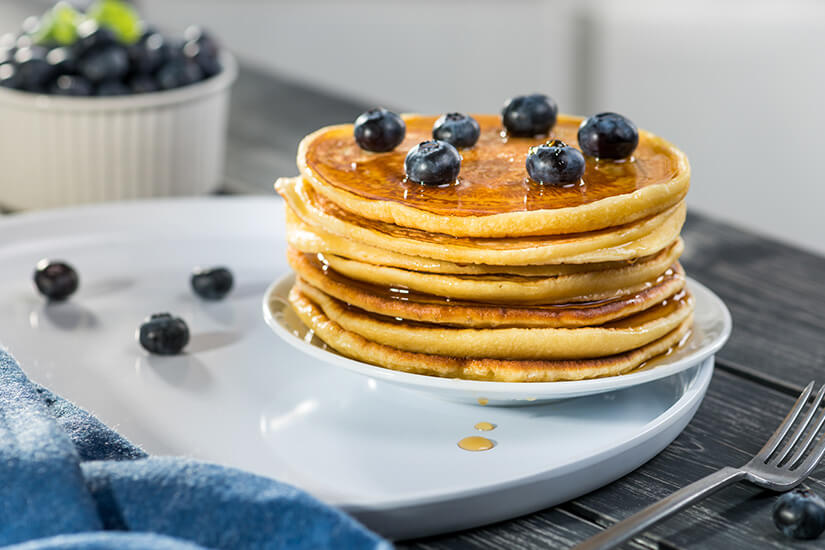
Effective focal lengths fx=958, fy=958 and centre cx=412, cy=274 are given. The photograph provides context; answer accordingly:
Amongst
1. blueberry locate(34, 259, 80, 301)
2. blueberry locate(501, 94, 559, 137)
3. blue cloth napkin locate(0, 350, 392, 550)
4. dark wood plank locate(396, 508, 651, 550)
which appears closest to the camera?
blue cloth napkin locate(0, 350, 392, 550)

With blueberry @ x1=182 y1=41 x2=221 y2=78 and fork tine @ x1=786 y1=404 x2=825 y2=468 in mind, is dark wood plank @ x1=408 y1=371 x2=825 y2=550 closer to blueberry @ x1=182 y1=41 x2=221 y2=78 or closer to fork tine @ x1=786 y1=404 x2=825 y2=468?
fork tine @ x1=786 y1=404 x2=825 y2=468

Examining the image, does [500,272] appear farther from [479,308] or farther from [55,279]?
[55,279]

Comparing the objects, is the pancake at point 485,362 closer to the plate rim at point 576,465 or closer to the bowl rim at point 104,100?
the plate rim at point 576,465

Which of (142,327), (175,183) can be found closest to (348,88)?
(175,183)

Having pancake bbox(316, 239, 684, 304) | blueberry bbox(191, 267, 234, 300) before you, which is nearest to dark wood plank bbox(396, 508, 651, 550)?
pancake bbox(316, 239, 684, 304)

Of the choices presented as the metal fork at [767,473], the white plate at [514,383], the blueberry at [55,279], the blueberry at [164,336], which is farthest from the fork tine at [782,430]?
the blueberry at [55,279]

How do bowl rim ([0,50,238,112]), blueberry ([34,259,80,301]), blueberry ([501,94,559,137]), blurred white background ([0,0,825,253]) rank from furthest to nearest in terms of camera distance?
blurred white background ([0,0,825,253]) → bowl rim ([0,50,238,112]) → blueberry ([34,259,80,301]) → blueberry ([501,94,559,137])
